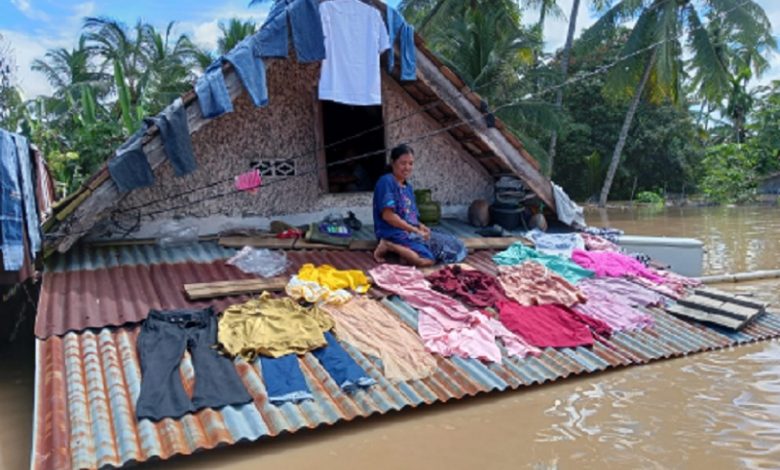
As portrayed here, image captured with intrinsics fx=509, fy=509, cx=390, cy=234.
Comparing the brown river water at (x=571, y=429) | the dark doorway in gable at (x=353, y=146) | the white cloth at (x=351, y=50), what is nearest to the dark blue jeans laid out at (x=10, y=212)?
the brown river water at (x=571, y=429)

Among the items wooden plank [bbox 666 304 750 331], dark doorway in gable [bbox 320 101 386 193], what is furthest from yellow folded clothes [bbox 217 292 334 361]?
wooden plank [bbox 666 304 750 331]

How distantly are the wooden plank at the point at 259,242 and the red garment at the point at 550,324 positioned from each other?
266 cm

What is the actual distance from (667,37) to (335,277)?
1707cm

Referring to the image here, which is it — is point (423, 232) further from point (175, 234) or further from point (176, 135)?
point (175, 234)

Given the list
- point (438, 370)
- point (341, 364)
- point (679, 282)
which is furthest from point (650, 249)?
point (341, 364)

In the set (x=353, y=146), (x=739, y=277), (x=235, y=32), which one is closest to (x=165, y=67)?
(x=235, y=32)

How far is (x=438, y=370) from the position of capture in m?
3.94

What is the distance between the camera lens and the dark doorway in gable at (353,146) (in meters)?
7.73

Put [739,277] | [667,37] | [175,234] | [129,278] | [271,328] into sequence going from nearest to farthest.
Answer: [271,328], [129,278], [175,234], [739,277], [667,37]

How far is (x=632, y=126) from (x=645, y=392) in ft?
77.5

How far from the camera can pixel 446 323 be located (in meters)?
4.52

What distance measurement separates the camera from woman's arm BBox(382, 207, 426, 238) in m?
5.75

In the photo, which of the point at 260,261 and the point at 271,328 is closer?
the point at 271,328

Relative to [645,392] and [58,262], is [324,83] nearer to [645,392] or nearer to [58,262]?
[58,262]
